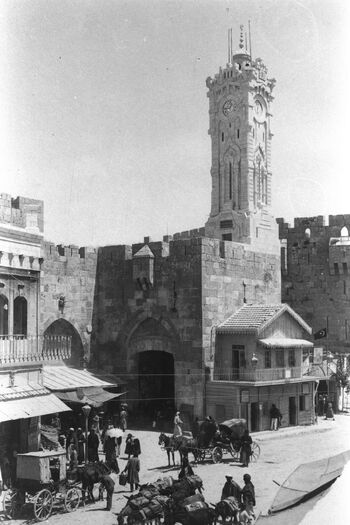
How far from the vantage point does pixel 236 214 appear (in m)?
40.2

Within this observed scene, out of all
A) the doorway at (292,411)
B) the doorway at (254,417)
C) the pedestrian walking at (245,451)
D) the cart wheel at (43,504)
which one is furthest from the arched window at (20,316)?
Answer: the doorway at (292,411)

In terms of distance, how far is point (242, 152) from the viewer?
4012cm

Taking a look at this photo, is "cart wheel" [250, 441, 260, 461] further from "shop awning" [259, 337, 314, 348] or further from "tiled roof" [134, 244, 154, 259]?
"tiled roof" [134, 244, 154, 259]

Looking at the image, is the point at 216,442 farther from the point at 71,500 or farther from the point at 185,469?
the point at 71,500

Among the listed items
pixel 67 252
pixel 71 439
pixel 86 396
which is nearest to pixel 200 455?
pixel 71 439

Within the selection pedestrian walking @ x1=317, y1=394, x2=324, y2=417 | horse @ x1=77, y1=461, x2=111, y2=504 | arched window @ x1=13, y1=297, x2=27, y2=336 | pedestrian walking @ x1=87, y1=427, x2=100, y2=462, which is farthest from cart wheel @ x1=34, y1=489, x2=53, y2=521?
pedestrian walking @ x1=317, y1=394, x2=324, y2=417

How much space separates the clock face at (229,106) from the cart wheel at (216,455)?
905 inches

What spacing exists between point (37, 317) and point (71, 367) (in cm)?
836

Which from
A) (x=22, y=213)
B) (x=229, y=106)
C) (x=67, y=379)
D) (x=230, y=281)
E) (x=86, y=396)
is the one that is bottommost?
(x=86, y=396)

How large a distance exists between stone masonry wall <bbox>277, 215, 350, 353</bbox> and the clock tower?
3.55 m

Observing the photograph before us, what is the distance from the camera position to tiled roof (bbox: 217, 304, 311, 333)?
2842 cm

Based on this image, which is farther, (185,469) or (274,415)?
(274,415)

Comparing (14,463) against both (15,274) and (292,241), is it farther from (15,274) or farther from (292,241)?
(292,241)

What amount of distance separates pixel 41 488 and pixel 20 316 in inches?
272
